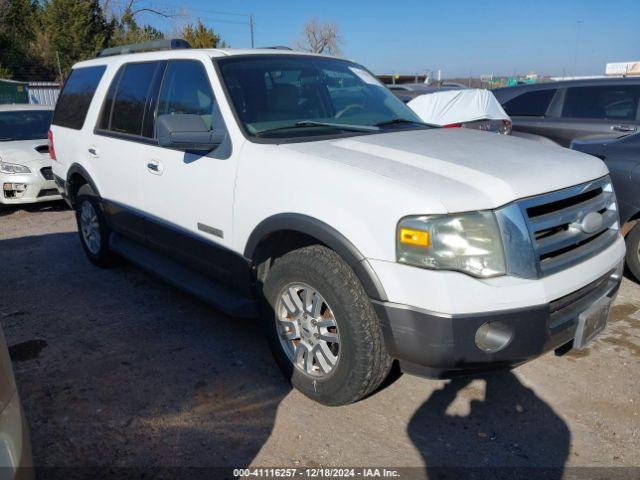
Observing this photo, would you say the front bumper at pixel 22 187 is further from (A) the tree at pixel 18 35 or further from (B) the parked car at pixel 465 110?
(A) the tree at pixel 18 35

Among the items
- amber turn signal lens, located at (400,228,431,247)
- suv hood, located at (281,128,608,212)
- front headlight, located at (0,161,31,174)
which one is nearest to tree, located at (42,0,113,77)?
front headlight, located at (0,161,31,174)

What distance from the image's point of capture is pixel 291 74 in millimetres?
3801

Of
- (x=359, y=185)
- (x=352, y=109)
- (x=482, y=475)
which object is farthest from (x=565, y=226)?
(x=352, y=109)

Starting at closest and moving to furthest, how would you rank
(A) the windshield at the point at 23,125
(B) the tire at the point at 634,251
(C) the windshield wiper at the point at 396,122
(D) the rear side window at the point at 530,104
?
(C) the windshield wiper at the point at 396,122
(B) the tire at the point at 634,251
(D) the rear side window at the point at 530,104
(A) the windshield at the point at 23,125

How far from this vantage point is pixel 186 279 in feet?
12.6

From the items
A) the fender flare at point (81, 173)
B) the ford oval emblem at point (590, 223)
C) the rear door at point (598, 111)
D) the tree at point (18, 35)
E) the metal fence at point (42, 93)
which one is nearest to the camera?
the ford oval emblem at point (590, 223)

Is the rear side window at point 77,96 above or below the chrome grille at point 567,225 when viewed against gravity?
above

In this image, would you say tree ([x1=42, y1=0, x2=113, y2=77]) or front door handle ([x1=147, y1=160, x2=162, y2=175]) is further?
tree ([x1=42, y1=0, x2=113, y2=77])

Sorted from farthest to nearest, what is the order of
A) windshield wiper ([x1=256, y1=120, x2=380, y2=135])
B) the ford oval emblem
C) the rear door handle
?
1. the rear door handle
2. windshield wiper ([x1=256, y1=120, x2=380, y2=135])
3. the ford oval emblem

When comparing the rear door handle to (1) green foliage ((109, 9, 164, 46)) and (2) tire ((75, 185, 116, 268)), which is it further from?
(1) green foliage ((109, 9, 164, 46))

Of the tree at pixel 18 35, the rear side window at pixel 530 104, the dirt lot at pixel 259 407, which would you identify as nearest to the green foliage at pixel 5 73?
the tree at pixel 18 35

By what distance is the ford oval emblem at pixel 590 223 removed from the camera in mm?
2738

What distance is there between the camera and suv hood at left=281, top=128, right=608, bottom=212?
7.98 feet

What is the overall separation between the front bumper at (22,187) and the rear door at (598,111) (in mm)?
7259
